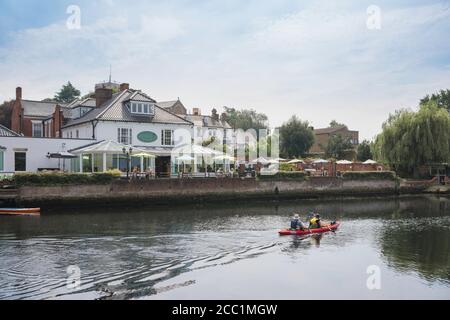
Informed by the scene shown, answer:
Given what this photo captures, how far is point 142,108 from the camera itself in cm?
5794

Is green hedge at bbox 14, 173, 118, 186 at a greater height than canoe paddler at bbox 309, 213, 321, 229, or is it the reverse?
green hedge at bbox 14, 173, 118, 186

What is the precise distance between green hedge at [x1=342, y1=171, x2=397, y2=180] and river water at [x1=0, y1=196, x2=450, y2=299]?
69.8 ft

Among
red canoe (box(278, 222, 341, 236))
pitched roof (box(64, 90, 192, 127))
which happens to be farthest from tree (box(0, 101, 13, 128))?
red canoe (box(278, 222, 341, 236))

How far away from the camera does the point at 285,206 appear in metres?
50.6

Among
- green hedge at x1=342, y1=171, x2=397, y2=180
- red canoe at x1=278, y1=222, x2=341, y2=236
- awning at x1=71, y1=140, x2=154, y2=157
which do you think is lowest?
red canoe at x1=278, y1=222, x2=341, y2=236

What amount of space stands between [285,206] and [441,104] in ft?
244

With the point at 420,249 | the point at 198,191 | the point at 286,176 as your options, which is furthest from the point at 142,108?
the point at 420,249

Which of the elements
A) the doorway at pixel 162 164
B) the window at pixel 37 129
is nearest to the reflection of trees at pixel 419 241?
the doorway at pixel 162 164

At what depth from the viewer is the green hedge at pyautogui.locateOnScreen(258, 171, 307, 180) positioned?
55.8 m

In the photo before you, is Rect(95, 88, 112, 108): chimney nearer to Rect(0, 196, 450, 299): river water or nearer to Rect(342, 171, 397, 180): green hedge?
Rect(0, 196, 450, 299): river water

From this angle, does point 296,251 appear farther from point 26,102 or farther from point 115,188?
point 26,102

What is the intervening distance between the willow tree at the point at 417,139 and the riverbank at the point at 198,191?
3583 mm

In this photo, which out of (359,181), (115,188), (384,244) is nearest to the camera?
(384,244)
